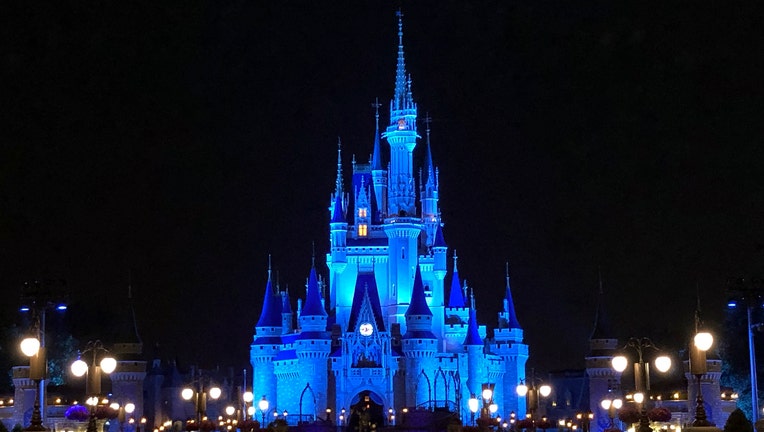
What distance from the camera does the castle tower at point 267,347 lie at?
349 ft

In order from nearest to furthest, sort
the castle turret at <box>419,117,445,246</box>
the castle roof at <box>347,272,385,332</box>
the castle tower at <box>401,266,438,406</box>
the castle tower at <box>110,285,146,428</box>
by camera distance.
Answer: the castle tower at <box>110,285,146,428</box> < the castle tower at <box>401,266,438,406</box> < the castle roof at <box>347,272,385,332</box> < the castle turret at <box>419,117,445,246</box>

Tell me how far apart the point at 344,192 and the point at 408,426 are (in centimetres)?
2637

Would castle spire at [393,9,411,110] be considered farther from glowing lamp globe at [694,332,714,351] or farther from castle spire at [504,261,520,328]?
glowing lamp globe at [694,332,714,351]

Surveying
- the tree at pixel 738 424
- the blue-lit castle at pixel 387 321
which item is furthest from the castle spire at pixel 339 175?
the tree at pixel 738 424

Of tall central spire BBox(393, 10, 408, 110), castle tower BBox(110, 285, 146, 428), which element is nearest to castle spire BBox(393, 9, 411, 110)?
tall central spire BBox(393, 10, 408, 110)

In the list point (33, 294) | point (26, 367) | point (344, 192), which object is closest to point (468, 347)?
point (344, 192)

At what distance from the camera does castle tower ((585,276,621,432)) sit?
287ft

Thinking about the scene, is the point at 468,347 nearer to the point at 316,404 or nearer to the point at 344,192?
the point at 316,404

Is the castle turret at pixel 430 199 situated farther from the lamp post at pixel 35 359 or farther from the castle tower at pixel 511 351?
the lamp post at pixel 35 359

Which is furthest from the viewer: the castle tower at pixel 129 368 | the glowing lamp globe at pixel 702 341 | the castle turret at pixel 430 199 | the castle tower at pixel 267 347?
the castle turret at pixel 430 199

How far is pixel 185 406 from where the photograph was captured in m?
118

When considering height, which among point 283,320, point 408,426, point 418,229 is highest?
point 418,229

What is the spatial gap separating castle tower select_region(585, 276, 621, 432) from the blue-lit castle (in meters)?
10.3

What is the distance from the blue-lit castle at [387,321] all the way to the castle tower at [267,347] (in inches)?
3.1
